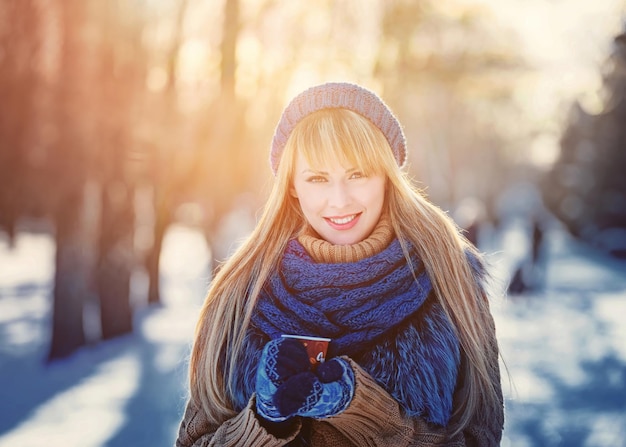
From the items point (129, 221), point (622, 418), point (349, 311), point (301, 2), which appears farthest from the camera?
point (301, 2)

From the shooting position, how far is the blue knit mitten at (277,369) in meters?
2.21

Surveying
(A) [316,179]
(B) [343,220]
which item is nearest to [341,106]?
(A) [316,179]

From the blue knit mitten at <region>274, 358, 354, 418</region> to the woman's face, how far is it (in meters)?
0.63


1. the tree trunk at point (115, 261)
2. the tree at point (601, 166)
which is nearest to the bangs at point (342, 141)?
the tree trunk at point (115, 261)

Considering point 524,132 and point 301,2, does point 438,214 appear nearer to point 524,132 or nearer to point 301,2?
point 301,2

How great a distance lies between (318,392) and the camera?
85.6 inches

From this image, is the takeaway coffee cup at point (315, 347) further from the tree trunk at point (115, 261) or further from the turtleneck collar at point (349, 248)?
the tree trunk at point (115, 261)

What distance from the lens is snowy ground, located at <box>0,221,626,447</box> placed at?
22.8 ft

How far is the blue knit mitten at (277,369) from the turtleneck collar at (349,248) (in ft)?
1.82

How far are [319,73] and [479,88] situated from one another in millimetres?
4042

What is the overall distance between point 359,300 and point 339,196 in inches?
15.2

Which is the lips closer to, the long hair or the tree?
the long hair

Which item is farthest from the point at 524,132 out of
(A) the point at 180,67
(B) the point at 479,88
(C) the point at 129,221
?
(C) the point at 129,221

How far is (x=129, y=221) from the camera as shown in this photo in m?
12.3
